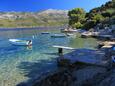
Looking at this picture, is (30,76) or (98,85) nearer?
(98,85)

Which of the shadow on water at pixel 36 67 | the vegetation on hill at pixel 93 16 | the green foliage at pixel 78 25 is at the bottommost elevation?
the shadow on water at pixel 36 67

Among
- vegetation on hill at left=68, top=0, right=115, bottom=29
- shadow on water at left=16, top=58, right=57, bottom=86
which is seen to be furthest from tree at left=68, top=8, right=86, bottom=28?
shadow on water at left=16, top=58, right=57, bottom=86

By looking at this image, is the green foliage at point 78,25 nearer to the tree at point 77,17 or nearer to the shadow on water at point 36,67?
the tree at point 77,17

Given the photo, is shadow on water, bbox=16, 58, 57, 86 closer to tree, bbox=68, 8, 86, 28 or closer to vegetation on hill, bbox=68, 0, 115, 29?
vegetation on hill, bbox=68, 0, 115, 29

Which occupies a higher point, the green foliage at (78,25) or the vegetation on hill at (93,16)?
the vegetation on hill at (93,16)

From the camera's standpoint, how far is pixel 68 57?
27500 mm

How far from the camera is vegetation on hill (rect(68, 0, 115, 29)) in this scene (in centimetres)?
10666

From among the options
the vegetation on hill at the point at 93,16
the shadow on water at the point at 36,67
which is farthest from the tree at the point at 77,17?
the shadow on water at the point at 36,67

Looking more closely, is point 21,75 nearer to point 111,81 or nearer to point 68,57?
point 68,57

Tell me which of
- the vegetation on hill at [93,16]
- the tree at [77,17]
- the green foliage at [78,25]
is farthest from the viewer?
the tree at [77,17]

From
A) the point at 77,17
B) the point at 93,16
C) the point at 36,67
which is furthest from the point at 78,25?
the point at 36,67

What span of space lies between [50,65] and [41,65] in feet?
3.33

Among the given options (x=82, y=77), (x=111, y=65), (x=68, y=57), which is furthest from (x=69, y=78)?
(x=68, y=57)

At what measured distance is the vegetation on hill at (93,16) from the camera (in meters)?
107
